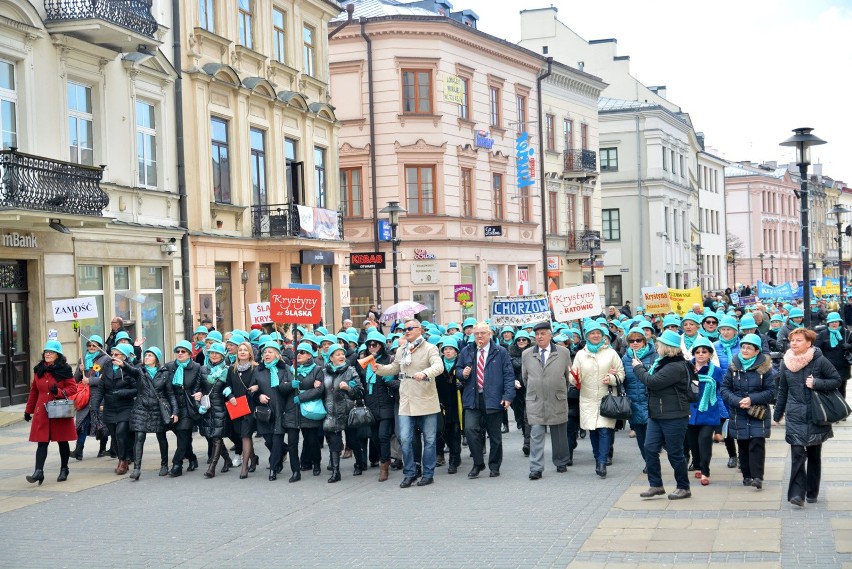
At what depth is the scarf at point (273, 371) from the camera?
1368cm

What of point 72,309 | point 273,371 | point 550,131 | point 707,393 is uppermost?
point 550,131

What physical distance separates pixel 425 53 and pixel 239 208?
13780 millimetres

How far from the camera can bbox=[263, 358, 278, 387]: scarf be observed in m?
13.7

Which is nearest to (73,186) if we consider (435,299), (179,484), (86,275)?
(86,275)

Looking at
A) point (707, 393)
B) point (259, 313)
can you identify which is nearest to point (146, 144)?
point (259, 313)

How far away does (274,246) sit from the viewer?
28.1 metres

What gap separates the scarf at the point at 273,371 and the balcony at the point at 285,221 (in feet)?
46.0

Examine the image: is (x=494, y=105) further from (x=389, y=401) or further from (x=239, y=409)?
(x=239, y=409)

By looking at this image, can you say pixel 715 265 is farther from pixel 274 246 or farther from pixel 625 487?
pixel 625 487

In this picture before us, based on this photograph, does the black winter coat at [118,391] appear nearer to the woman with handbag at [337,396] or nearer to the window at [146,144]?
the woman with handbag at [337,396]

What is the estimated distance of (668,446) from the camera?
11203mm

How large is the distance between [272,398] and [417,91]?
26.3 metres

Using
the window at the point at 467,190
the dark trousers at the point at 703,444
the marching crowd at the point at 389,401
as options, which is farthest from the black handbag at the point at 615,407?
the window at the point at 467,190

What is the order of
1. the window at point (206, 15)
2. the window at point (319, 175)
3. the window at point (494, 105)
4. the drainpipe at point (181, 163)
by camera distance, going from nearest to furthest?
the drainpipe at point (181, 163) < the window at point (206, 15) < the window at point (319, 175) < the window at point (494, 105)
